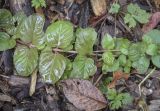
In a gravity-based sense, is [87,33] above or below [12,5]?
below

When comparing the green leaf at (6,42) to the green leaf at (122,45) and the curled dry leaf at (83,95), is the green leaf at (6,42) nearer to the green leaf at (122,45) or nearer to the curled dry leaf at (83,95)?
the curled dry leaf at (83,95)

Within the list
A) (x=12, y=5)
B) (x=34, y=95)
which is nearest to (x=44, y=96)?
(x=34, y=95)

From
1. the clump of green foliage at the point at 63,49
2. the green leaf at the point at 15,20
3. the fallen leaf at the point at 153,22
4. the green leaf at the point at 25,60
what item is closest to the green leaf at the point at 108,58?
the clump of green foliage at the point at 63,49

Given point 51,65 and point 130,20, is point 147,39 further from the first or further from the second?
point 51,65

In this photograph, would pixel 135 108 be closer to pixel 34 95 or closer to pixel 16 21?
pixel 34 95

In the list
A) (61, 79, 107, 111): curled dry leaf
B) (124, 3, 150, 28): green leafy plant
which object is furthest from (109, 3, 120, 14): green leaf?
(61, 79, 107, 111): curled dry leaf

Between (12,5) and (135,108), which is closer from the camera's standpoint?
(135,108)

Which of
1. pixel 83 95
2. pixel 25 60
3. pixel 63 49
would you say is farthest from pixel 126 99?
pixel 25 60
